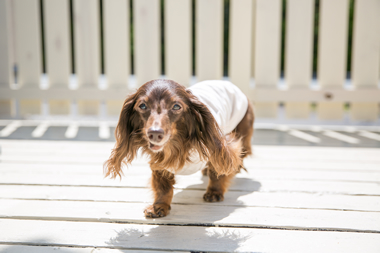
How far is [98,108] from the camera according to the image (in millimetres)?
4031

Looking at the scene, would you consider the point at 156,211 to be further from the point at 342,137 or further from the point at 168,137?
the point at 342,137

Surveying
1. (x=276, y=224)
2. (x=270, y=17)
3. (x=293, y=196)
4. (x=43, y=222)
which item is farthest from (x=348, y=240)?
(x=270, y=17)

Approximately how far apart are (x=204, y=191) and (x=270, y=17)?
229cm

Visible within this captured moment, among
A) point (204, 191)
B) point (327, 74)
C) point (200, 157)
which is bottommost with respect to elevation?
point (204, 191)

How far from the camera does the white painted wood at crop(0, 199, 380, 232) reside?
1623 mm

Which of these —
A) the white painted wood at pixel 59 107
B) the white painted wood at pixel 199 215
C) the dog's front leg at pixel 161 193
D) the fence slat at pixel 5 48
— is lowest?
the white painted wood at pixel 199 215

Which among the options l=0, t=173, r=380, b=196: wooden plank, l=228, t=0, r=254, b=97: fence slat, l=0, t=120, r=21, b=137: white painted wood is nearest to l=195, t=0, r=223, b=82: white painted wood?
l=228, t=0, r=254, b=97: fence slat

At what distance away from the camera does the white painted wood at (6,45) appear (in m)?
3.88

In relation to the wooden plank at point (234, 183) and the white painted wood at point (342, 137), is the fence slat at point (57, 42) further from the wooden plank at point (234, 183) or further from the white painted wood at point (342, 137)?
the white painted wood at point (342, 137)

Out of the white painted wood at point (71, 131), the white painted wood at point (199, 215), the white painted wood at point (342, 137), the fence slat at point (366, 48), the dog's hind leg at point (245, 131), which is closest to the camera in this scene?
the white painted wood at point (199, 215)

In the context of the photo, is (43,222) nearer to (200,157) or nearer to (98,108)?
(200,157)

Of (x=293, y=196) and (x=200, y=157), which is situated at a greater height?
(x=200, y=157)

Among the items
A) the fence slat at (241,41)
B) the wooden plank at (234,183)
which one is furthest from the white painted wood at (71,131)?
the fence slat at (241,41)

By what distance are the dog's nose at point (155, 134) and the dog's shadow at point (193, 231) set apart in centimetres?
40
